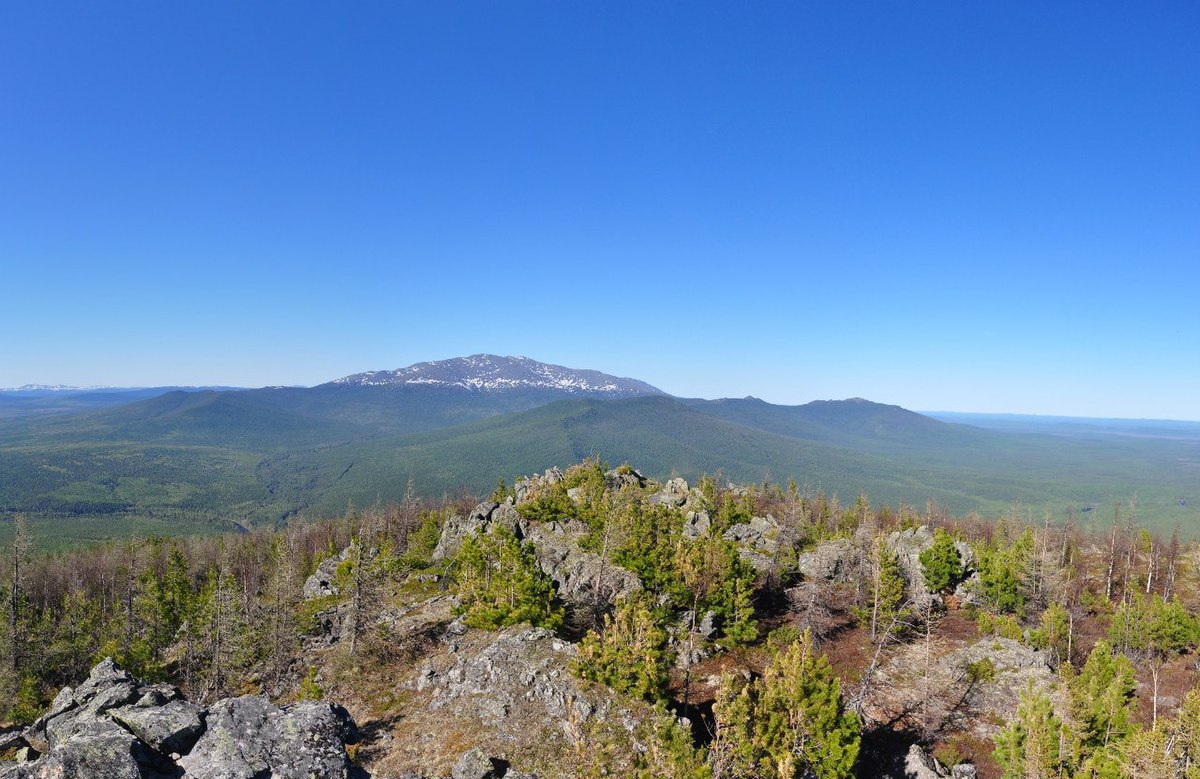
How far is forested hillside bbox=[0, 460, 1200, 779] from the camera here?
27.0 m

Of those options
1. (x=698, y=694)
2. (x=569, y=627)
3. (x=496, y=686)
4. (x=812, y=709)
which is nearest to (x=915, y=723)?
(x=698, y=694)

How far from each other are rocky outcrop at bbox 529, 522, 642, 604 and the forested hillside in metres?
0.33

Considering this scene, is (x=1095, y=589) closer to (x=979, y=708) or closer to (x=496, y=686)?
(x=979, y=708)

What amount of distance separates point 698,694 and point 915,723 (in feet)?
53.9

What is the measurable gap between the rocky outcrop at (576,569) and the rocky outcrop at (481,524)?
2.22 metres

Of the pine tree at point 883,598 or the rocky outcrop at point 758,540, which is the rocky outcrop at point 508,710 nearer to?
the rocky outcrop at point 758,540

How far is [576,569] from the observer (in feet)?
185

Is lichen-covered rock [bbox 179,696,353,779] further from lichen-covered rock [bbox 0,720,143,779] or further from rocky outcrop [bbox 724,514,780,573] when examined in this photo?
rocky outcrop [bbox 724,514,780,573]

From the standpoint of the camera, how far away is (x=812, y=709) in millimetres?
25906

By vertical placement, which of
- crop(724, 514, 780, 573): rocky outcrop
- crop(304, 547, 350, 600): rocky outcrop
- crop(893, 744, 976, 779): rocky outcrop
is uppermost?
crop(724, 514, 780, 573): rocky outcrop

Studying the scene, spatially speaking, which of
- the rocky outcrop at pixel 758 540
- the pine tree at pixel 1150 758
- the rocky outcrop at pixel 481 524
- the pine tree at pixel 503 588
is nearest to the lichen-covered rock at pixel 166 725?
the pine tree at pixel 503 588

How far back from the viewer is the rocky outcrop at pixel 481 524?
6794 centimetres

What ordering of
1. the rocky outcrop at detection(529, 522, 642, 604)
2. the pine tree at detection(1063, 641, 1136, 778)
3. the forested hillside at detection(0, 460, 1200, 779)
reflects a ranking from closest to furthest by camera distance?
the forested hillside at detection(0, 460, 1200, 779)
the pine tree at detection(1063, 641, 1136, 778)
the rocky outcrop at detection(529, 522, 642, 604)

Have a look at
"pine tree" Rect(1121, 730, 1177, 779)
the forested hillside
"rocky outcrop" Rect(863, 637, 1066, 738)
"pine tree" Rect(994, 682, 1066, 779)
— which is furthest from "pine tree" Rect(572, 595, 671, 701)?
"pine tree" Rect(1121, 730, 1177, 779)
